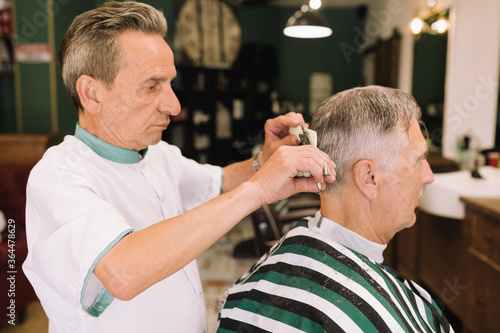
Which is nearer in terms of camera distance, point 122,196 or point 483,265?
point 122,196

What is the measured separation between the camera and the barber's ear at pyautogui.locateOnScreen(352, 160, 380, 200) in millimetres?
1144

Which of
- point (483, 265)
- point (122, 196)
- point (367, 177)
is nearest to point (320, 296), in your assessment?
point (367, 177)

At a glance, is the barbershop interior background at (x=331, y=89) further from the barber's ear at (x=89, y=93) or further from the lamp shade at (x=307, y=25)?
the lamp shade at (x=307, y=25)

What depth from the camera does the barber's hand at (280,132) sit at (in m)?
1.25

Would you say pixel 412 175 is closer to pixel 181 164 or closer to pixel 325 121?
pixel 325 121

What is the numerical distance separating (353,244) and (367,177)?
0.22m

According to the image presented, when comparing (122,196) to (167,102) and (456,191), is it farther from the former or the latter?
(456,191)

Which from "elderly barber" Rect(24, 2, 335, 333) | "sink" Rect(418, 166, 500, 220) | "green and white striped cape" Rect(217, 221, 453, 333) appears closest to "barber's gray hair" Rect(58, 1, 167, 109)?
"elderly barber" Rect(24, 2, 335, 333)

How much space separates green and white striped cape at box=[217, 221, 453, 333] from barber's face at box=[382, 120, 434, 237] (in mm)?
165

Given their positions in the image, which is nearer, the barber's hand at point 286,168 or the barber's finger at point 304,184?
the barber's hand at point 286,168

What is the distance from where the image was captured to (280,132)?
1.36 m

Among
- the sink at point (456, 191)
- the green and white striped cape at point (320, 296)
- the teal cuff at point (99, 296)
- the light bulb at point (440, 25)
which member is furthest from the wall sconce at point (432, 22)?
the teal cuff at point (99, 296)

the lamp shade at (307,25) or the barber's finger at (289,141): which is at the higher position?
the lamp shade at (307,25)

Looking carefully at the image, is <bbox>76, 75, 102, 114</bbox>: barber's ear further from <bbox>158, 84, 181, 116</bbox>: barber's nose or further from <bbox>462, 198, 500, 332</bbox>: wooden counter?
<bbox>462, 198, 500, 332</bbox>: wooden counter
